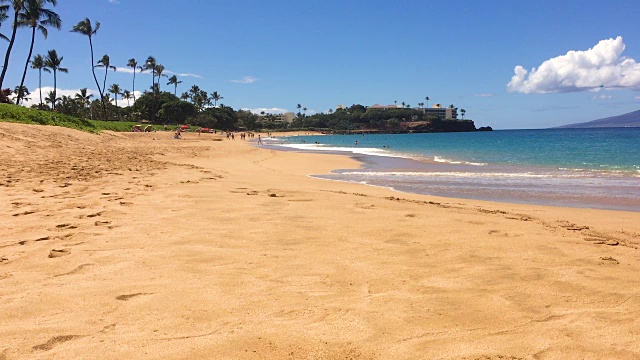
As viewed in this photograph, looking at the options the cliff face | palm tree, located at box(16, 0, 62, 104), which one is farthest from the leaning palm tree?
the cliff face

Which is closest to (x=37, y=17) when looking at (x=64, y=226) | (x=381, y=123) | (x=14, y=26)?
(x=14, y=26)

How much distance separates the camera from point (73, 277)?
3516 millimetres

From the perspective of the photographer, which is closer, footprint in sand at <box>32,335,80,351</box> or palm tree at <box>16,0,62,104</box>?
footprint in sand at <box>32,335,80,351</box>

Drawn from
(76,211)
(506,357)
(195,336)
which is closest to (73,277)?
(195,336)

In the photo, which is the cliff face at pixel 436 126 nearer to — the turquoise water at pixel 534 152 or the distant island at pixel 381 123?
the distant island at pixel 381 123

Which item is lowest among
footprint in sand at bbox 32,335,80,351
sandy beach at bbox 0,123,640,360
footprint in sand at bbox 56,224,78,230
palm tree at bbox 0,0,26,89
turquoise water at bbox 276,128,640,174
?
footprint in sand at bbox 32,335,80,351

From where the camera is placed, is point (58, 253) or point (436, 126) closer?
point (58, 253)

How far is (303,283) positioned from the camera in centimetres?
358

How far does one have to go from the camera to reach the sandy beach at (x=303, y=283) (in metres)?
2.58

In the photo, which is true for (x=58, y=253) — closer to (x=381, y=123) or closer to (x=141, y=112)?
Answer: (x=141, y=112)

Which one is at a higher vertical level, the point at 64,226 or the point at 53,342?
the point at 64,226

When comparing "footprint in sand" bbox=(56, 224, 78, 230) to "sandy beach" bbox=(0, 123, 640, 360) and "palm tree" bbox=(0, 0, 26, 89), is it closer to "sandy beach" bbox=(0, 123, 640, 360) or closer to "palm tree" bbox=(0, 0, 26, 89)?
"sandy beach" bbox=(0, 123, 640, 360)

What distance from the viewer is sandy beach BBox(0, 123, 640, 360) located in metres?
2.58

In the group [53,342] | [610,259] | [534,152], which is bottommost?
[53,342]
